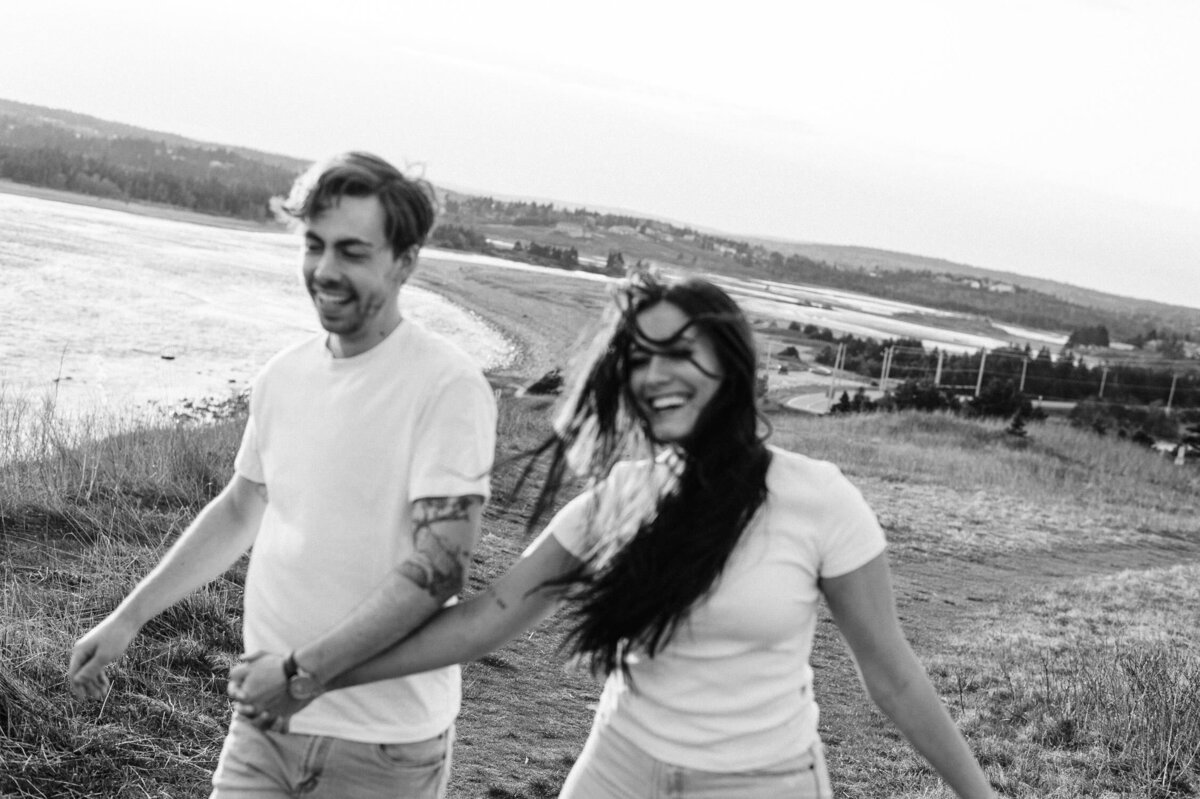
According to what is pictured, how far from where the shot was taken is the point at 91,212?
53.9 meters

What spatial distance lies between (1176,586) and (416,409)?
11.6 m

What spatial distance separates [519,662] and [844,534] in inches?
192

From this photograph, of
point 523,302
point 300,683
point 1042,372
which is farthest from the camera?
point 1042,372

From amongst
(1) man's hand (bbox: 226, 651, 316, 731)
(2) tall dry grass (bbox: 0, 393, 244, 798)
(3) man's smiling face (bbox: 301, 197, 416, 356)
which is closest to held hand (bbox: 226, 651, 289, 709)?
(1) man's hand (bbox: 226, 651, 316, 731)

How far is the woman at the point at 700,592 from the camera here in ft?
6.86

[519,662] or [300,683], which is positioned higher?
[300,683]

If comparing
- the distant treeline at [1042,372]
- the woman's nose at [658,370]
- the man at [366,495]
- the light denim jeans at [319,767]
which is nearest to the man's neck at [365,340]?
the man at [366,495]

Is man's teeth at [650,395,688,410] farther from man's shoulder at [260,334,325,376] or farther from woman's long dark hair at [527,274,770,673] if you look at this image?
man's shoulder at [260,334,325,376]

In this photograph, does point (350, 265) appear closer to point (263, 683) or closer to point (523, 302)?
point (263, 683)

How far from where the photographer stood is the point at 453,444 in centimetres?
214

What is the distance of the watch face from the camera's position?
2053 millimetres

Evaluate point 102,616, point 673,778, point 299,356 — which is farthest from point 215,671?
point 673,778

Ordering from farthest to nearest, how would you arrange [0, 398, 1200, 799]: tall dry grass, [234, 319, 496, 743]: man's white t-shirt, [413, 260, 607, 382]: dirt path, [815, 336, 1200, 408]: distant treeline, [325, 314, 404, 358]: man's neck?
[815, 336, 1200, 408]: distant treeline, [413, 260, 607, 382]: dirt path, [0, 398, 1200, 799]: tall dry grass, [325, 314, 404, 358]: man's neck, [234, 319, 496, 743]: man's white t-shirt

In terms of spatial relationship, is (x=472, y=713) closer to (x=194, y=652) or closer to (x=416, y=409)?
(x=194, y=652)
